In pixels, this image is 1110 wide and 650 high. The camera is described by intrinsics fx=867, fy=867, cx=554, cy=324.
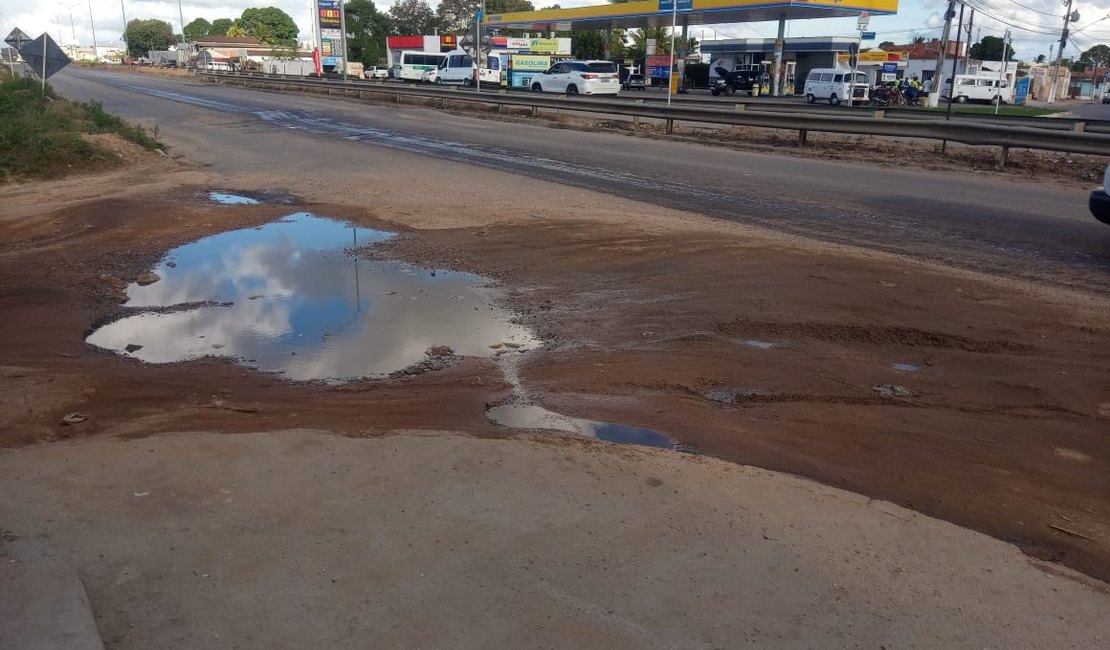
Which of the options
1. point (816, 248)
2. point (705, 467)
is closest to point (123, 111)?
point (816, 248)

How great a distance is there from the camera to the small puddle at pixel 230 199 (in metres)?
14.4

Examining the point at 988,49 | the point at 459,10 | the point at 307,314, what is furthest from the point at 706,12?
the point at 459,10

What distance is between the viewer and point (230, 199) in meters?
14.7

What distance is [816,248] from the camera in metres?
10.3

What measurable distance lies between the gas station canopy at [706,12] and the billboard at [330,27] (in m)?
30.5

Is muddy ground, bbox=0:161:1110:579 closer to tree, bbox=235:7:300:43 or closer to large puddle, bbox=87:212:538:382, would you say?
large puddle, bbox=87:212:538:382

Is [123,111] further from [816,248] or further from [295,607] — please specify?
[295,607]

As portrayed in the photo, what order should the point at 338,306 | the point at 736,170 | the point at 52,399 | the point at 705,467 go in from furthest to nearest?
1. the point at 736,170
2. the point at 338,306
3. the point at 52,399
4. the point at 705,467

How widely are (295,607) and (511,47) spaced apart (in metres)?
68.0

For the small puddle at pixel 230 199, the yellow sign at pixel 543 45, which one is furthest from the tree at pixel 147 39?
the small puddle at pixel 230 199

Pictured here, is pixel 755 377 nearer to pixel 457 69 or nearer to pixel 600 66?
pixel 600 66

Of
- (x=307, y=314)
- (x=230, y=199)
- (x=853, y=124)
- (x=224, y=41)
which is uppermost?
(x=224, y=41)

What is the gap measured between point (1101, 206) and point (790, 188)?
5.79 m

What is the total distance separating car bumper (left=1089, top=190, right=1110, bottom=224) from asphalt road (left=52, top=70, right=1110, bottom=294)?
48 centimetres
